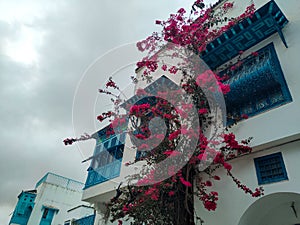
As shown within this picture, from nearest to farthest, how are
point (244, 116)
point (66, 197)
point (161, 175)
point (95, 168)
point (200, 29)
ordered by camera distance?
point (161, 175) < point (244, 116) < point (200, 29) < point (95, 168) < point (66, 197)

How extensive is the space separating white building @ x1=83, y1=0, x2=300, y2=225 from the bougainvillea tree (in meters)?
0.22

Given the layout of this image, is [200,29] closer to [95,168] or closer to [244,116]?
[244,116]

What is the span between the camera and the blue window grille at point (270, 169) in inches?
144

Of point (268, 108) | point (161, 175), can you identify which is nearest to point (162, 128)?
point (161, 175)

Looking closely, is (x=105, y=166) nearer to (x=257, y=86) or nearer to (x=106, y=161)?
(x=106, y=161)

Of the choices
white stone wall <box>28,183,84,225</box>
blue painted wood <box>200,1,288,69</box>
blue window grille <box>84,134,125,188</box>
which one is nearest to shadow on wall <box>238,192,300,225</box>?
blue painted wood <box>200,1,288,69</box>

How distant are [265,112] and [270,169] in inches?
42.0

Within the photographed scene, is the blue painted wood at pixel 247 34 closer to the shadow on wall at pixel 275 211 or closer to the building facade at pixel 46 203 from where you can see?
the shadow on wall at pixel 275 211

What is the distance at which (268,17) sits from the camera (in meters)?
4.61

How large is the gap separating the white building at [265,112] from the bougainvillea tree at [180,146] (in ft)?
0.74

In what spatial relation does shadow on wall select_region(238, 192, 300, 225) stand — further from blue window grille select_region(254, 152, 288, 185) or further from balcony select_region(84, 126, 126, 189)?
balcony select_region(84, 126, 126, 189)

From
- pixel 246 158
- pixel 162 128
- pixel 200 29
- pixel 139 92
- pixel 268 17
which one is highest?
pixel 200 29

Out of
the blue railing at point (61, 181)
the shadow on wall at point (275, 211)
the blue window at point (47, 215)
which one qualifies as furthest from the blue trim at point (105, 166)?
the blue railing at point (61, 181)

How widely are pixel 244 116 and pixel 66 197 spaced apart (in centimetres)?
1537
